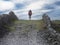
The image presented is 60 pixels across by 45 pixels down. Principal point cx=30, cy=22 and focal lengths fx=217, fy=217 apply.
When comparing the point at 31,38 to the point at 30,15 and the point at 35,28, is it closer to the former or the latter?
the point at 35,28

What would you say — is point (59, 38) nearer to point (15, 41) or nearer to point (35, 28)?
point (15, 41)

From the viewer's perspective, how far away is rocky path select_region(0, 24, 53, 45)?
2620 cm

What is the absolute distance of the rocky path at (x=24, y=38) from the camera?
85.9 ft

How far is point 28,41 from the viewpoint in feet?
87.0

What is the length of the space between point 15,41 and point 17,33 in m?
3.17

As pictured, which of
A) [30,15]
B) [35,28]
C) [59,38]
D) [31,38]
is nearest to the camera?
[59,38]

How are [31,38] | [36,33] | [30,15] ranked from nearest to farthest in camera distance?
[31,38] → [36,33] → [30,15]

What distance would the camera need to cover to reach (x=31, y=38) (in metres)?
27.7

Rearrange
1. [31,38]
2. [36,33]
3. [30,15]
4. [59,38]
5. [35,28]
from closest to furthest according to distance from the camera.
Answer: [59,38]
[31,38]
[36,33]
[35,28]
[30,15]

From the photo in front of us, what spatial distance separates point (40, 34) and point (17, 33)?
323cm

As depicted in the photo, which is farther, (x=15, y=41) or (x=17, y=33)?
(x=17, y=33)

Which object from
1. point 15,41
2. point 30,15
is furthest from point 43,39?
point 30,15

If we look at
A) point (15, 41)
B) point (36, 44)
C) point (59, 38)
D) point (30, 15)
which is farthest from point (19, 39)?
point (30, 15)

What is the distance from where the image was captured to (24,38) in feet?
90.7
